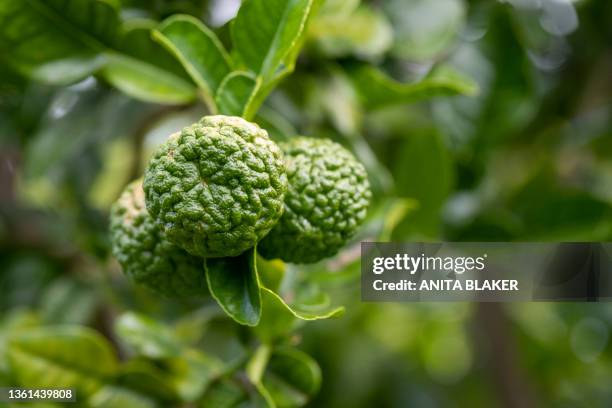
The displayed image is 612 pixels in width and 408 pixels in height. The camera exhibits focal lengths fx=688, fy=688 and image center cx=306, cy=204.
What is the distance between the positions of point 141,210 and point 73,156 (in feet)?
2.57

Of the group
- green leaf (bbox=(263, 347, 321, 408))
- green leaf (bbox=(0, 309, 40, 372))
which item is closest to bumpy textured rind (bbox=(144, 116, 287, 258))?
green leaf (bbox=(263, 347, 321, 408))

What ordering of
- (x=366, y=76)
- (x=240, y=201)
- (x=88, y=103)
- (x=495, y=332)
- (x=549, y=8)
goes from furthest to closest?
1. (x=495, y=332)
2. (x=549, y=8)
3. (x=88, y=103)
4. (x=366, y=76)
5. (x=240, y=201)

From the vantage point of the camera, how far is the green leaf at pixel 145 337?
1.12m

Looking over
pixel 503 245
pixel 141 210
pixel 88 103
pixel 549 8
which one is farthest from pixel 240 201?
pixel 549 8

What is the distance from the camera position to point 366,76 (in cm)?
129

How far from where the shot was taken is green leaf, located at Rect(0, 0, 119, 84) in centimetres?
113

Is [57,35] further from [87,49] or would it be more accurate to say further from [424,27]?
[424,27]

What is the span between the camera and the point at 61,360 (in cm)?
126

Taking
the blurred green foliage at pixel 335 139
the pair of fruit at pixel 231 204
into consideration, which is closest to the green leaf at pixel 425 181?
the blurred green foliage at pixel 335 139

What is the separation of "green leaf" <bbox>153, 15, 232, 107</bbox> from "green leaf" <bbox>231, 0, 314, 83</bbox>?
0.03 meters

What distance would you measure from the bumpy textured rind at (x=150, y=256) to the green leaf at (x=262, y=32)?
24cm

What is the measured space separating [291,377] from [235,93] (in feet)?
1.54

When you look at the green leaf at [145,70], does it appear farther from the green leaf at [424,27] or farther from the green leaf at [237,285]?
the green leaf at [424,27]

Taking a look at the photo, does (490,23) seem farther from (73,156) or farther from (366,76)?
(73,156)
